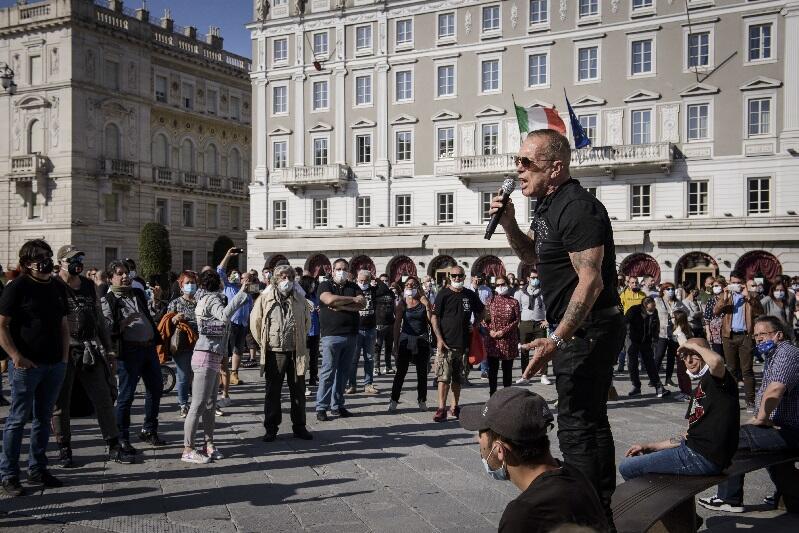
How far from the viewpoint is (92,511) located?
6320 mm

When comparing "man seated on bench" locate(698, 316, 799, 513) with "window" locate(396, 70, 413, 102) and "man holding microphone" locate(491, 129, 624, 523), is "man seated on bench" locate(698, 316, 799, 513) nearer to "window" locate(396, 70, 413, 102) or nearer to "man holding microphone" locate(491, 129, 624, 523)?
"man holding microphone" locate(491, 129, 624, 523)

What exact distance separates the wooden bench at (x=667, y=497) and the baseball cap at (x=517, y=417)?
1656 mm

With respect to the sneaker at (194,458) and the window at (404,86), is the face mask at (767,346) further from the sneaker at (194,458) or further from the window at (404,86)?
the window at (404,86)

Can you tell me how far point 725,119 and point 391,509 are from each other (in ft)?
108

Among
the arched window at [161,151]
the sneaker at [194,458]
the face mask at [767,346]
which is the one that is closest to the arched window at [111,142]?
the arched window at [161,151]

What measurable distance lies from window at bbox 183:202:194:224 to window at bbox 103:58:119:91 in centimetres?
Result: 932

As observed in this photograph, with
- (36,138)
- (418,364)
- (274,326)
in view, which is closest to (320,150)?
(36,138)

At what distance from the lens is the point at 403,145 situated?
42.1 metres

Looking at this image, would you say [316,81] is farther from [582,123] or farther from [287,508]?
[287,508]

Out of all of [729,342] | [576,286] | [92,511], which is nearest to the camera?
[576,286]

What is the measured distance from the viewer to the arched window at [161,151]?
5219 cm

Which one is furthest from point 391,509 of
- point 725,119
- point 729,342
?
point 725,119

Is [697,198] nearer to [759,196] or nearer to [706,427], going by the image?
[759,196]

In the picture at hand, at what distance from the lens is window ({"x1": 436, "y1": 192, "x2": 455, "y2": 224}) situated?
134ft
